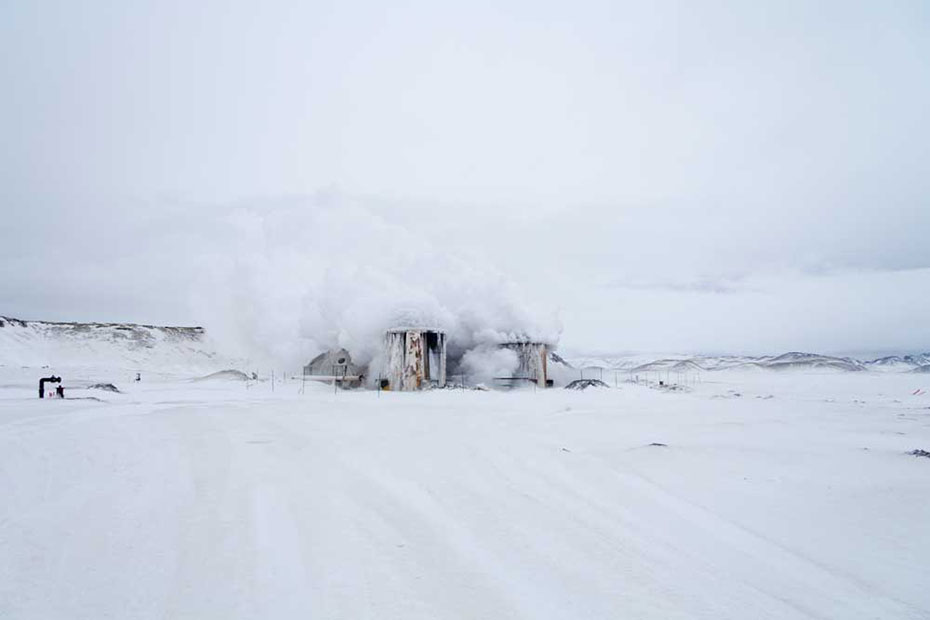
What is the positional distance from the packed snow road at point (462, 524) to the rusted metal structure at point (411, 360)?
10395 mm

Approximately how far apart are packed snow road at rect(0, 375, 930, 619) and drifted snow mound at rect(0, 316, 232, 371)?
2573 centimetres

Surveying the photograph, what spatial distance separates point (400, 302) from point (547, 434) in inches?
460

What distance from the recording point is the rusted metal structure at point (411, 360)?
1794 cm

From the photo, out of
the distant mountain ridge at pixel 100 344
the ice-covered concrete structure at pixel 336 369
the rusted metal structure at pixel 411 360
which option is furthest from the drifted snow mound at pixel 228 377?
the distant mountain ridge at pixel 100 344

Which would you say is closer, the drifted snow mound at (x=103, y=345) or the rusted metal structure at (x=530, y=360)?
the rusted metal structure at (x=530, y=360)

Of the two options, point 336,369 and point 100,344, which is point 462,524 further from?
point 100,344

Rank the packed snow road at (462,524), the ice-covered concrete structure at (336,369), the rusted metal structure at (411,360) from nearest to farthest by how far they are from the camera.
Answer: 1. the packed snow road at (462,524)
2. the rusted metal structure at (411,360)
3. the ice-covered concrete structure at (336,369)

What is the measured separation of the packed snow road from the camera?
2.79 metres

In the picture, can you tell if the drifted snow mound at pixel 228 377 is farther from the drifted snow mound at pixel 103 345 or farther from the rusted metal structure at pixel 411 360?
the drifted snow mound at pixel 103 345

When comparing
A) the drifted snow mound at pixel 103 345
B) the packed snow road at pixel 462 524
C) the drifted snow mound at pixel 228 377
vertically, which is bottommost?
the packed snow road at pixel 462 524

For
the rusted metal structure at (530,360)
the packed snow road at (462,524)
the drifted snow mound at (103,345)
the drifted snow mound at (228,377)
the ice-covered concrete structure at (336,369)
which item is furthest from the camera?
the drifted snow mound at (103,345)

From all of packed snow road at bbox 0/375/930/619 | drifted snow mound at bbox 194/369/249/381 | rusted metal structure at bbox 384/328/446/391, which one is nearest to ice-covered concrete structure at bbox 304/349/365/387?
rusted metal structure at bbox 384/328/446/391

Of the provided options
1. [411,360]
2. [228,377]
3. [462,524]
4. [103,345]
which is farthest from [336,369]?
[103,345]

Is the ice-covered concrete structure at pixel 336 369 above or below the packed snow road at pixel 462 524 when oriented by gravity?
above
